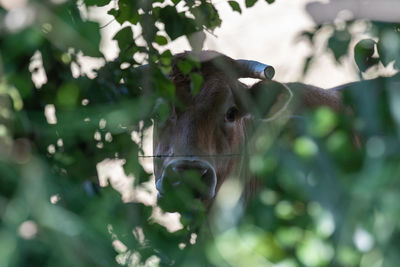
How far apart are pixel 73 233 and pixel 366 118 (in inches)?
22.1

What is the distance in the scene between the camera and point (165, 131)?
4219mm

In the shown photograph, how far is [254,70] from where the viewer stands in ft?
14.5

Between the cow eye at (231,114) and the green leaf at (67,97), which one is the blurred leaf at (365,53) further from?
the cow eye at (231,114)

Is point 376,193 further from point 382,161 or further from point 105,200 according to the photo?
point 105,200

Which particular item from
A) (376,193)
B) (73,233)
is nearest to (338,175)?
(376,193)

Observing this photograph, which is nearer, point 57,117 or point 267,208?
point 267,208

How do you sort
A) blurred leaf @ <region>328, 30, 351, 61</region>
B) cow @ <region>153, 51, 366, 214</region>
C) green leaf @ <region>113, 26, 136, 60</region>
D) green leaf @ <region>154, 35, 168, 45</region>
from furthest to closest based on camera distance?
cow @ <region>153, 51, 366, 214</region> → green leaf @ <region>154, 35, 168, 45</region> → green leaf @ <region>113, 26, 136, 60</region> → blurred leaf @ <region>328, 30, 351, 61</region>

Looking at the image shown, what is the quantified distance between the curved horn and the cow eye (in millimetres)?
315

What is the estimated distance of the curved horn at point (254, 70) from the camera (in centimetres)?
420

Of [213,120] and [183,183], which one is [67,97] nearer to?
[183,183]

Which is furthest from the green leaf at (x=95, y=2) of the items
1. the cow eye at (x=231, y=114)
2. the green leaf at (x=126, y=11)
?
the cow eye at (x=231, y=114)

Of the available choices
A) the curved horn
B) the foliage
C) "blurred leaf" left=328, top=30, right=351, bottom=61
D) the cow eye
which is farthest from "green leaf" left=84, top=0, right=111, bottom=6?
the cow eye

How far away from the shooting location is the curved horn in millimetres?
4195

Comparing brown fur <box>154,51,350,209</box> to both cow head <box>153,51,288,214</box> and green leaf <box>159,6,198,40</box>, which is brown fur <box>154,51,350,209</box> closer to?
cow head <box>153,51,288,214</box>
